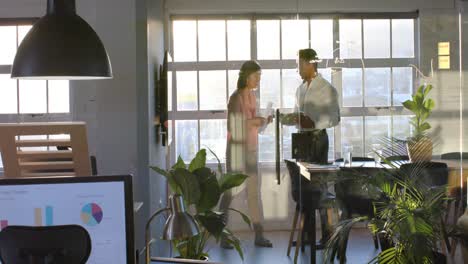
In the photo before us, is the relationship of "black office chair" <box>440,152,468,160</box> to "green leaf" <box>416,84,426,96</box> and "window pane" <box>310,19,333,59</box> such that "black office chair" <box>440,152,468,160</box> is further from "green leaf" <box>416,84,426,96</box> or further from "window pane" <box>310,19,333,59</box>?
"window pane" <box>310,19,333,59</box>

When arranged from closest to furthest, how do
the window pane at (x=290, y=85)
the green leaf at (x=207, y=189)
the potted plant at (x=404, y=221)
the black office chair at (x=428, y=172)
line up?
the green leaf at (x=207, y=189) < the potted plant at (x=404, y=221) < the black office chair at (x=428, y=172) < the window pane at (x=290, y=85)

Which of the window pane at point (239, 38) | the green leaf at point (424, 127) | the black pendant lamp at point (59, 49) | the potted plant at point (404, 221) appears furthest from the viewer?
the window pane at point (239, 38)

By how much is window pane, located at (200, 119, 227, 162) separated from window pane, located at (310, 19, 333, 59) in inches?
36.0

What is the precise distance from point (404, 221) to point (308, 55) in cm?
136

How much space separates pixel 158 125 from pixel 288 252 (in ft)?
4.66

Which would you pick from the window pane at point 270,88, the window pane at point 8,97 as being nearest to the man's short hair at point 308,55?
the window pane at point 270,88

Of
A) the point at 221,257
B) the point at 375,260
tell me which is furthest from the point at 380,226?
the point at 221,257

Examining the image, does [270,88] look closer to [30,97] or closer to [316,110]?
[316,110]

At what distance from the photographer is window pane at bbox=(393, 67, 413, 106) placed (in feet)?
15.9

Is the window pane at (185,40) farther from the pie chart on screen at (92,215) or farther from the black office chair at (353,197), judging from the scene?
the pie chart on screen at (92,215)

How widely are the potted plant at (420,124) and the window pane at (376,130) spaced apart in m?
0.18

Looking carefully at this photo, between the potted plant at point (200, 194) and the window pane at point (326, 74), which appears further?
the window pane at point (326, 74)

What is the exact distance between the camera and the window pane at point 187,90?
5258 millimetres

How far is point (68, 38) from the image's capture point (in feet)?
10.6
